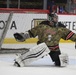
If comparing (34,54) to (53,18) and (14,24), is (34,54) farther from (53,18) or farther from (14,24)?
(14,24)

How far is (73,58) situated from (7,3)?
789 centimetres

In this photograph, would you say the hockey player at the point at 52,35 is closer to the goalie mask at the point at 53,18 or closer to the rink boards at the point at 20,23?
the goalie mask at the point at 53,18

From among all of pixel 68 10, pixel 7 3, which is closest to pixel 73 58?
pixel 68 10

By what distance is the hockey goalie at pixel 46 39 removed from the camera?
24.7 feet

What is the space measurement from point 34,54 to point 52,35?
1.59 feet

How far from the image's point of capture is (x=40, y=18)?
34.9 feet

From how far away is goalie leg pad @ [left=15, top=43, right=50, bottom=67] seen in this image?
753cm

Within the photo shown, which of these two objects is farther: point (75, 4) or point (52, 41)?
point (75, 4)

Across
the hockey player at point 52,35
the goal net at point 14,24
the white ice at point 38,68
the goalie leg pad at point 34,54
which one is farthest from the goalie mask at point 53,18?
the goal net at point 14,24

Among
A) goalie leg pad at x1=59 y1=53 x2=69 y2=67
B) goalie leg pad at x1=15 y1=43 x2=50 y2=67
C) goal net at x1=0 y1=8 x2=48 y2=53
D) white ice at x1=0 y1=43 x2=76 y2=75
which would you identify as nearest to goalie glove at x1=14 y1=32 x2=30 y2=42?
goalie leg pad at x1=15 y1=43 x2=50 y2=67

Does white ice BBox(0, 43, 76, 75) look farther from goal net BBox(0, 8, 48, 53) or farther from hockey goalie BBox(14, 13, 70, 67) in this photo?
goal net BBox(0, 8, 48, 53)

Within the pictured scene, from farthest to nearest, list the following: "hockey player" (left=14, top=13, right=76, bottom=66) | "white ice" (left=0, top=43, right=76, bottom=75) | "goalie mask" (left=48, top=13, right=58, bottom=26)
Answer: "goalie mask" (left=48, top=13, right=58, bottom=26)
"hockey player" (left=14, top=13, right=76, bottom=66)
"white ice" (left=0, top=43, right=76, bottom=75)

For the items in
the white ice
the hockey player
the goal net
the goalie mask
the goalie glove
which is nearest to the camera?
the white ice

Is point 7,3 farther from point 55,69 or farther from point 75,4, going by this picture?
point 55,69
